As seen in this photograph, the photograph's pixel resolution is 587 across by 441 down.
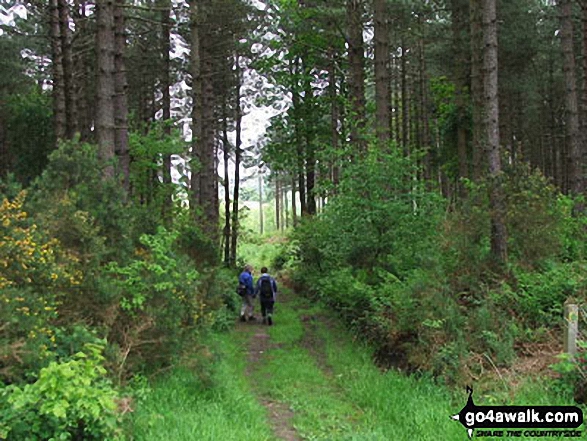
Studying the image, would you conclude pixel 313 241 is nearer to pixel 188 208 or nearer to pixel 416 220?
pixel 188 208

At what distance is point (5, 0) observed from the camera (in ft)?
61.1

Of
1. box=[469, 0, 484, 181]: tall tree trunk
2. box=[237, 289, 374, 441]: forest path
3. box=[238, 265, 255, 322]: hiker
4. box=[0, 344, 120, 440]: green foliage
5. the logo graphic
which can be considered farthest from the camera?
box=[238, 265, 255, 322]: hiker

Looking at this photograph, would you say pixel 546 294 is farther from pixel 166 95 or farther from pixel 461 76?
pixel 166 95

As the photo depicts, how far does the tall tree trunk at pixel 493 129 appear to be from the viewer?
955cm

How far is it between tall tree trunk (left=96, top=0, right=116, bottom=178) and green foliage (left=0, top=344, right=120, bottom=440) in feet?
17.8

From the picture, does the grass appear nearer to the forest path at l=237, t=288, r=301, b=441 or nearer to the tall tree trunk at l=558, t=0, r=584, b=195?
the forest path at l=237, t=288, r=301, b=441

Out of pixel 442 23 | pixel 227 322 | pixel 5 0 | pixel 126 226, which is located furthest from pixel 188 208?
pixel 442 23

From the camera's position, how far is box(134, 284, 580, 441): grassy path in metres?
5.81

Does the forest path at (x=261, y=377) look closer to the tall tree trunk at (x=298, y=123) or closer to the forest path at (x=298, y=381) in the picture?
the forest path at (x=298, y=381)

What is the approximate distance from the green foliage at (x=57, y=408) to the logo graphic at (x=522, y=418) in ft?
11.5

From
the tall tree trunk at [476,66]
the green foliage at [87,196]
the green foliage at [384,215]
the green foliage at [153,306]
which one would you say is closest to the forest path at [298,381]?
the green foliage at [153,306]

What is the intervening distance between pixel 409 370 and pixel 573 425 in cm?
320

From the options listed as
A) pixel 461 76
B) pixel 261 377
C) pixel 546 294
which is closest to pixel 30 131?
pixel 461 76

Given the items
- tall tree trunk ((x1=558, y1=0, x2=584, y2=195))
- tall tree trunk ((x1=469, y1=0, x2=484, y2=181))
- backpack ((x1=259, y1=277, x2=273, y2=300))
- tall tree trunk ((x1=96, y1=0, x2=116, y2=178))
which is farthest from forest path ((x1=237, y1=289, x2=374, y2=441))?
tall tree trunk ((x1=558, y1=0, x2=584, y2=195))
